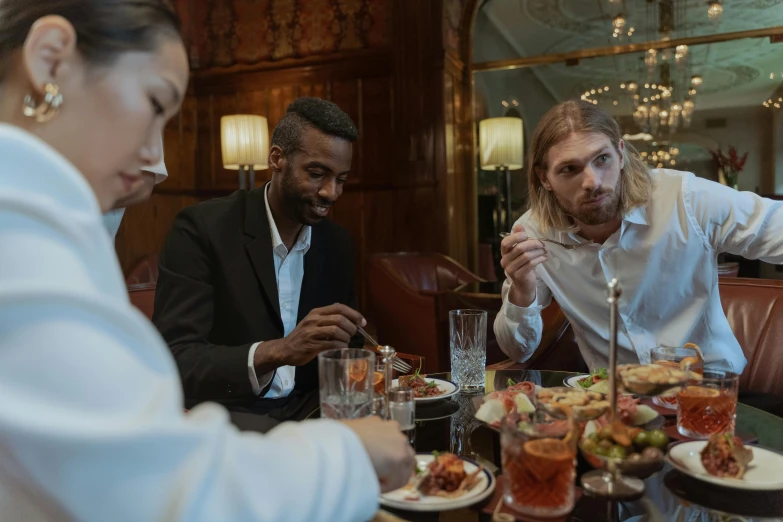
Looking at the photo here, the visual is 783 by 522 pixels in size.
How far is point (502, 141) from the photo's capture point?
5.76 meters

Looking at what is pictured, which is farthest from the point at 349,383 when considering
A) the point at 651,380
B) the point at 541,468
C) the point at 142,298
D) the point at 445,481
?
the point at 142,298

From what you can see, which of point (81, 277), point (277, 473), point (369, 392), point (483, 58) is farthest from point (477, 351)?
point (483, 58)

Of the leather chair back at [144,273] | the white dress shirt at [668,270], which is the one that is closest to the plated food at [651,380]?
the white dress shirt at [668,270]

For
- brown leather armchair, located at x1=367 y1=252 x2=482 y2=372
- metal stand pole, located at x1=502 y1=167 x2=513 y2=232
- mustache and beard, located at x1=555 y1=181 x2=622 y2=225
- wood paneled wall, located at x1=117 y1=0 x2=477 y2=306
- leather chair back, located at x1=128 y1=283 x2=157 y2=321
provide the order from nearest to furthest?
A: mustache and beard, located at x1=555 y1=181 x2=622 y2=225 → leather chair back, located at x1=128 y1=283 x2=157 y2=321 → brown leather armchair, located at x1=367 y1=252 x2=482 y2=372 → wood paneled wall, located at x1=117 y1=0 x2=477 y2=306 → metal stand pole, located at x1=502 y1=167 x2=513 y2=232

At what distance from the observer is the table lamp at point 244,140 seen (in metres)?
5.41

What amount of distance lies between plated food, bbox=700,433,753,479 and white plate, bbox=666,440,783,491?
0.04ft

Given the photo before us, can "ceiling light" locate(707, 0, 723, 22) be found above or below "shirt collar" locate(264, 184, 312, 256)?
above

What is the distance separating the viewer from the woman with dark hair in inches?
18.9

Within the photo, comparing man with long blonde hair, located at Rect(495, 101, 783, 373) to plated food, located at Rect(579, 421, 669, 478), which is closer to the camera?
plated food, located at Rect(579, 421, 669, 478)

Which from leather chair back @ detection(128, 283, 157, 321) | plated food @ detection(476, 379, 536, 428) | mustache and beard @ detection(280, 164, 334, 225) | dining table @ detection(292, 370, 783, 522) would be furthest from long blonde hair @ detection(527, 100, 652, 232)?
leather chair back @ detection(128, 283, 157, 321)

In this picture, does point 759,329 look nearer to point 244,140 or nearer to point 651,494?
point 651,494

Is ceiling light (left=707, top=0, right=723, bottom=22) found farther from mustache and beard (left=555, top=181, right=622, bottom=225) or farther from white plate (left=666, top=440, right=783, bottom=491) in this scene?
white plate (left=666, top=440, right=783, bottom=491)

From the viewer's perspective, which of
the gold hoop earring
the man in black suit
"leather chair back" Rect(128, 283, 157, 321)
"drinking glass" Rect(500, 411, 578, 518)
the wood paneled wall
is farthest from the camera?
the wood paneled wall

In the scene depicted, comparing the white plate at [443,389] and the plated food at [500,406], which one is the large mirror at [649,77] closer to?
the white plate at [443,389]
